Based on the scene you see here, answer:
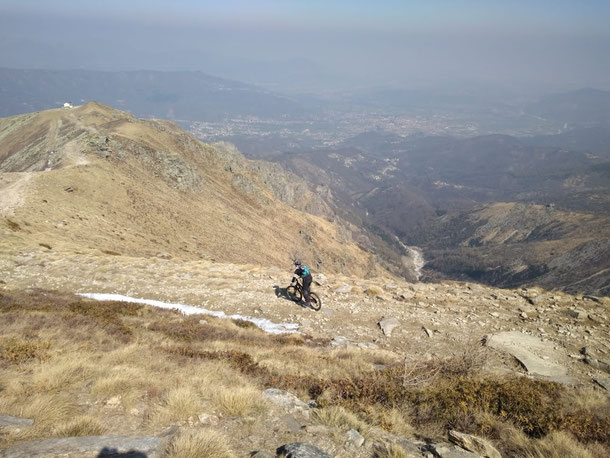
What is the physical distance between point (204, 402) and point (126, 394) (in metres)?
1.85

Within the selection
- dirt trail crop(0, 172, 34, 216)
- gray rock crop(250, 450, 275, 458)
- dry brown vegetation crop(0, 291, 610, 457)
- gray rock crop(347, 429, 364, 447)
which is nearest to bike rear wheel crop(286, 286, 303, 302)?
dry brown vegetation crop(0, 291, 610, 457)

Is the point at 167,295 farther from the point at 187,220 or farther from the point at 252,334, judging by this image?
the point at 187,220

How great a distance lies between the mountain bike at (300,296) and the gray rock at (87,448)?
515 inches

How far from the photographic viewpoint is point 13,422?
6.22 metres

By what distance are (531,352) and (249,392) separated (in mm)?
12168

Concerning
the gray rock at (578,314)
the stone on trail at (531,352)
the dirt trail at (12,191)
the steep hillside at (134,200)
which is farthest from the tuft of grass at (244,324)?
the dirt trail at (12,191)

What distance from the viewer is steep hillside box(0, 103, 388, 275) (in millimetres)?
31339

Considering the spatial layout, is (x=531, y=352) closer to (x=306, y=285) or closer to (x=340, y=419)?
(x=306, y=285)

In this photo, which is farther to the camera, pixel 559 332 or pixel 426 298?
pixel 426 298

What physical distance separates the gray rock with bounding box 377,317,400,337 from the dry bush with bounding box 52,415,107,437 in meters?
12.5

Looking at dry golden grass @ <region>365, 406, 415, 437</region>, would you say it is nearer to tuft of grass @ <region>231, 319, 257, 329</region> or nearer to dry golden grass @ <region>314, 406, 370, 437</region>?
dry golden grass @ <region>314, 406, 370, 437</region>

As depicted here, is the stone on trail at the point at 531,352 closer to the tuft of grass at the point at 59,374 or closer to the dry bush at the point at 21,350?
the tuft of grass at the point at 59,374

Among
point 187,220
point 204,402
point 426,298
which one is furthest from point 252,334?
point 187,220

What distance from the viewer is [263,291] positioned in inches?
834
